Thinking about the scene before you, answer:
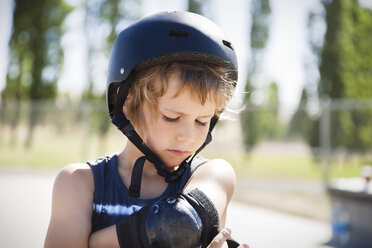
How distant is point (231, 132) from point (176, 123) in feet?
31.9

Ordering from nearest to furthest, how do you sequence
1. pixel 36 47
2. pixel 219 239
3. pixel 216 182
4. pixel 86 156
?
pixel 219 239 → pixel 216 182 → pixel 86 156 → pixel 36 47

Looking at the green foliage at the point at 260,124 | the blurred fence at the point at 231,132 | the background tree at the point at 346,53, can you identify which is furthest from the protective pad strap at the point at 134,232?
the background tree at the point at 346,53

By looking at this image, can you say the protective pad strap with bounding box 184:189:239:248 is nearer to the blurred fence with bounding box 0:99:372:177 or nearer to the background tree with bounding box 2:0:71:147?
the blurred fence with bounding box 0:99:372:177

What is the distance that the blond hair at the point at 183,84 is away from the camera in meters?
1.67

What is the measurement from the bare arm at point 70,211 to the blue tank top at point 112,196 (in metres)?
0.04

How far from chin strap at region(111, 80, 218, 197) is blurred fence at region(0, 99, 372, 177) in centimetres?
800

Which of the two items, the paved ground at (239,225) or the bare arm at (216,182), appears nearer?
the bare arm at (216,182)

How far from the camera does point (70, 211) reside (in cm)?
158

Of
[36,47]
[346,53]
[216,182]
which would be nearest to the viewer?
[216,182]

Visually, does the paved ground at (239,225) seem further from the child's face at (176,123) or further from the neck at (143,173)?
the child's face at (176,123)

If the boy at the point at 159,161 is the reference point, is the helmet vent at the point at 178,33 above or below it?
above

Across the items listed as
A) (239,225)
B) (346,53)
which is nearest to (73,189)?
(239,225)

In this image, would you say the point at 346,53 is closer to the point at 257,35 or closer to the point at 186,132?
the point at 257,35

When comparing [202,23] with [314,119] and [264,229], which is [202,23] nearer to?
[264,229]
